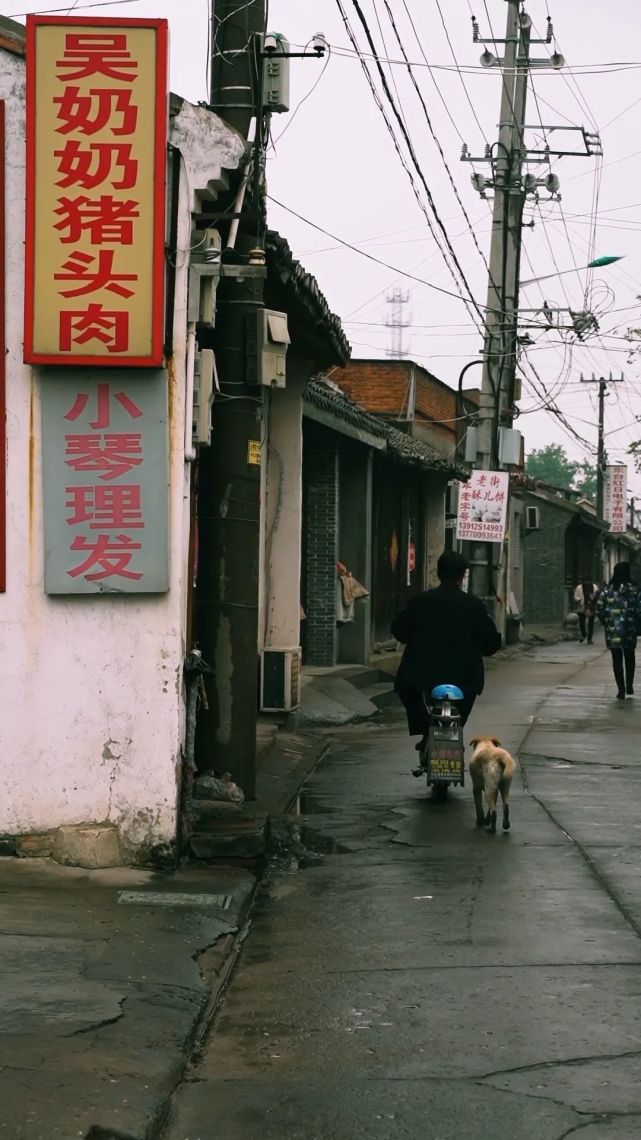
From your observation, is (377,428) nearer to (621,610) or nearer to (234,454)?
(621,610)

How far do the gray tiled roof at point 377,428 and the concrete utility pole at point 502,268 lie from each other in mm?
1334

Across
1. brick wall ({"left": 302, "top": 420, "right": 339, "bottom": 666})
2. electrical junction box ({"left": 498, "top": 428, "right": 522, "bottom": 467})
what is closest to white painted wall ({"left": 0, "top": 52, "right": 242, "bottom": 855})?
brick wall ({"left": 302, "top": 420, "right": 339, "bottom": 666})

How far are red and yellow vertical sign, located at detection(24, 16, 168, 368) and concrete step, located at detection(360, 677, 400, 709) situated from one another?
42.4 ft

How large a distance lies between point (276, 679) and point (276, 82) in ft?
23.2

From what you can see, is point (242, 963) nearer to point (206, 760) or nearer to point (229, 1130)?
point (229, 1130)

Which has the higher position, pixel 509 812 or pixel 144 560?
pixel 144 560

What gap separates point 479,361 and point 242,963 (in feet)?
78.6

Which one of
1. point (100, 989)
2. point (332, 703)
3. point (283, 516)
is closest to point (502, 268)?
point (332, 703)

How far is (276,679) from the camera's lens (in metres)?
15.9

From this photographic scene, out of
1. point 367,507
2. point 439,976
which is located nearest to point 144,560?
point 439,976

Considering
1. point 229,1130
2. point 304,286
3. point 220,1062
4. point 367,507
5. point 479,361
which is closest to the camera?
point 229,1130

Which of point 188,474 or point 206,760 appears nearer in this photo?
point 188,474

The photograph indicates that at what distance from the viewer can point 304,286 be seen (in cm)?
1277

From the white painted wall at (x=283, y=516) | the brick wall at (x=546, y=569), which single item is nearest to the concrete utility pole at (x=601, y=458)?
the brick wall at (x=546, y=569)
